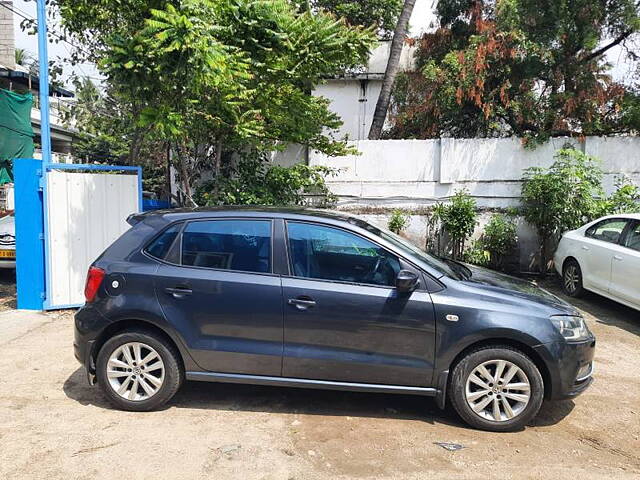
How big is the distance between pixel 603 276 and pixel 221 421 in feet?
19.2

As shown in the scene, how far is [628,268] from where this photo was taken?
6.69 m

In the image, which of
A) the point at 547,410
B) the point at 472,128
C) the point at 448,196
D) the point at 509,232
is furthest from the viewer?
the point at 472,128

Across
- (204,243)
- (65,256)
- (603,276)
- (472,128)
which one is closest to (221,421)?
(204,243)

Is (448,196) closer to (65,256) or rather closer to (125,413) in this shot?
(65,256)

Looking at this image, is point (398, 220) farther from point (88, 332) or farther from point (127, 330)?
point (88, 332)

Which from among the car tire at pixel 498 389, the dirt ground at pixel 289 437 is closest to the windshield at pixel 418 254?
the car tire at pixel 498 389

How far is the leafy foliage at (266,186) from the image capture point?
27.5ft

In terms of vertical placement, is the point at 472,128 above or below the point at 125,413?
above

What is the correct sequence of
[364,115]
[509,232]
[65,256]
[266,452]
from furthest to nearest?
[364,115]
[509,232]
[65,256]
[266,452]

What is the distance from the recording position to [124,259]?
415 cm

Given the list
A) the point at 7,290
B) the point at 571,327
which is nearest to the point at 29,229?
the point at 7,290

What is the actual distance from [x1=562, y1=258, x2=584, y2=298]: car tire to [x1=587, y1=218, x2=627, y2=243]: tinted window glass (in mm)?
524

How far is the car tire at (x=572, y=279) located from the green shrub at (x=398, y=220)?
2.80 metres

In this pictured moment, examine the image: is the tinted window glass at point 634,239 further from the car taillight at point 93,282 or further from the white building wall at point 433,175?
the car taillight at point 93,282
